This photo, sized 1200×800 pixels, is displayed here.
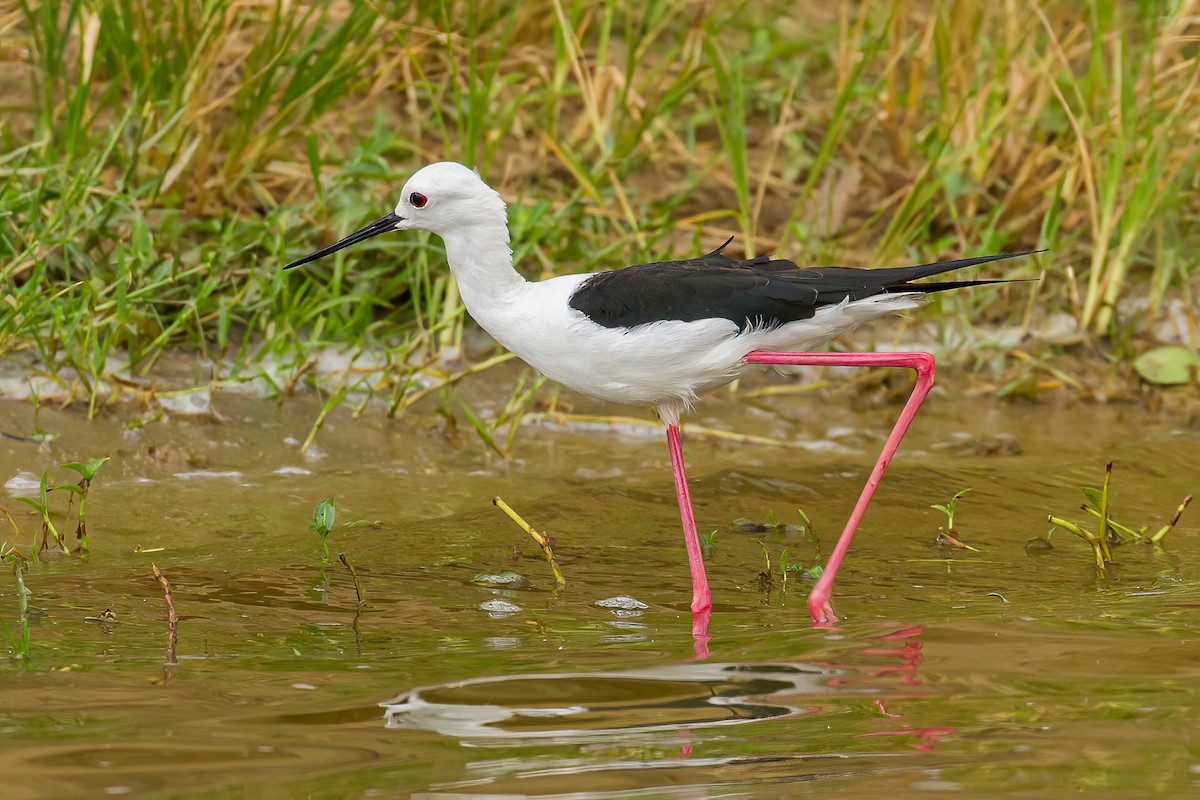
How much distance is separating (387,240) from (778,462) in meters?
1.51

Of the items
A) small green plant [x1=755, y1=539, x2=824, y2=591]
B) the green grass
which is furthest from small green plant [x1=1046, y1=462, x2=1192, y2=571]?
the green grass

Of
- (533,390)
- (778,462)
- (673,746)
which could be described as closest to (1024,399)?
(778,462)

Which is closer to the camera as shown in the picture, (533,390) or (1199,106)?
(533,390)

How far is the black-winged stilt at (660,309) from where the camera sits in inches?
128

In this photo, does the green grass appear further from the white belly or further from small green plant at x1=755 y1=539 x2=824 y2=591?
small green plant at x1=755 y1=539 x2=824 y2=591

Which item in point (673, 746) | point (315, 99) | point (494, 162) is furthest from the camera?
point (494, 162)

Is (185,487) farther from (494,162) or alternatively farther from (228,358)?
(494,162)

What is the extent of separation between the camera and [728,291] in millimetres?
3322

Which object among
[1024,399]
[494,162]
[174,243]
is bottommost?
[1024,399]

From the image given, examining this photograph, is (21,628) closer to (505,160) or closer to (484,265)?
(484,265)

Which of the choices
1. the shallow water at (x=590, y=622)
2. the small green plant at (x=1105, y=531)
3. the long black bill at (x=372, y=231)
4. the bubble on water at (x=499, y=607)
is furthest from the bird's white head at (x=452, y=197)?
the small green plant at (x=1105, y=531)

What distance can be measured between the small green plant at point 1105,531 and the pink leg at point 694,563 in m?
0.77

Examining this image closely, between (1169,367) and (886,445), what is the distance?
80.4 inches

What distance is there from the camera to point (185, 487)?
396cm
